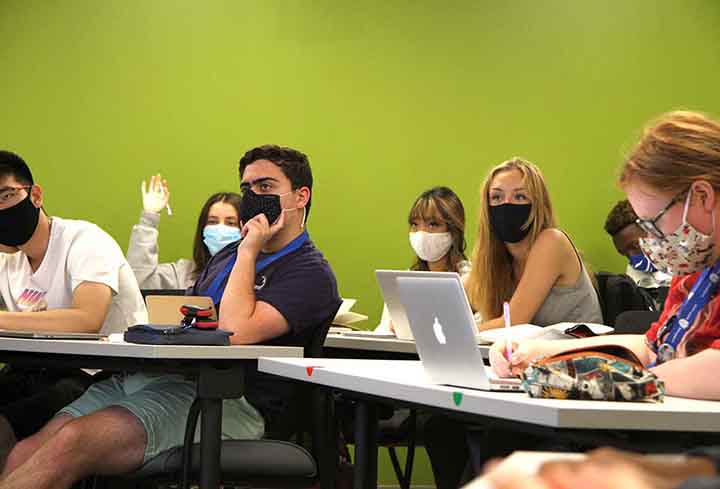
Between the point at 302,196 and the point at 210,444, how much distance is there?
3.61 ft

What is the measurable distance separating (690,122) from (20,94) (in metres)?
4.42

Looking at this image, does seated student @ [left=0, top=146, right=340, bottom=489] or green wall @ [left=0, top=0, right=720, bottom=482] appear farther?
green wall @ [left=0, top=0, right=720, bottom=482]

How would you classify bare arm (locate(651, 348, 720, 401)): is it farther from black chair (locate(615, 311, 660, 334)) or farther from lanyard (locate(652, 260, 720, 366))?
black chair (locate(615, 311, 660, 334))

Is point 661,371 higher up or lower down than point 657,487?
lower down

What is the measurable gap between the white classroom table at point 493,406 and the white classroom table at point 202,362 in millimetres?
286

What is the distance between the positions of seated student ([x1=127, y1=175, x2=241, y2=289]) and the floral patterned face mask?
3370mm

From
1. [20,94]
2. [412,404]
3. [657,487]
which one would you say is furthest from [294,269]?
[20,94]

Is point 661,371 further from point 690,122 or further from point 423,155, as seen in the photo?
point 423,155

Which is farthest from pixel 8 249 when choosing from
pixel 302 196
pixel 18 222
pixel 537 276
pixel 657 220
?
pixel 657 220

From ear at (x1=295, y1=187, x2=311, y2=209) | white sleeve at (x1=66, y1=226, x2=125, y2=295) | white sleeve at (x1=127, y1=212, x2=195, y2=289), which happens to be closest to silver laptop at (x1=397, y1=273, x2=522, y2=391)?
ear at (x1=295, y1=187, x2=311, y2=209)

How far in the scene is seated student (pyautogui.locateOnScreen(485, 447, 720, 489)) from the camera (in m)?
0.48

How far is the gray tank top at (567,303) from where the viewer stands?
4156 mm

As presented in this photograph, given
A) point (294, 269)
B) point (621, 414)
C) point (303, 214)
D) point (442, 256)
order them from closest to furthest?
1. point (621, 414)
2. point (294, 269)
3. point (303, 214)
4. point (442, 256)

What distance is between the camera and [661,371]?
76.7 inches
